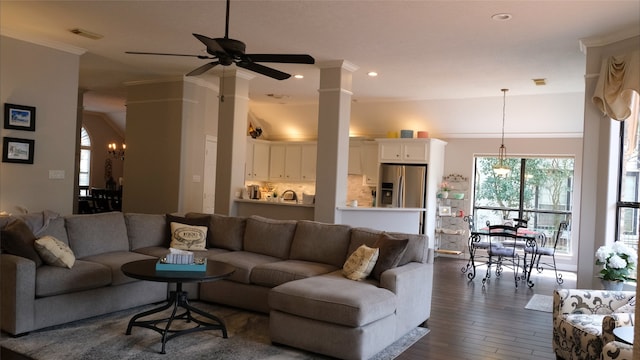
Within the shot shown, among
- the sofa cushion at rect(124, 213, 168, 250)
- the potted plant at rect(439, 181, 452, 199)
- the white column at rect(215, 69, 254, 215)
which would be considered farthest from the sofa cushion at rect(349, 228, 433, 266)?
the potted plant at rect(439, 181, 452, 199)

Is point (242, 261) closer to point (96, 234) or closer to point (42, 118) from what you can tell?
point (96, 234)

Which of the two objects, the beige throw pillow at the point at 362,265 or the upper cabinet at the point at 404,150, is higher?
the upper cabinet at the point at 404,150

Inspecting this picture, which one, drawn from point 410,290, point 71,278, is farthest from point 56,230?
point 410,290

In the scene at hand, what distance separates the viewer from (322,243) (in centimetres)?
502

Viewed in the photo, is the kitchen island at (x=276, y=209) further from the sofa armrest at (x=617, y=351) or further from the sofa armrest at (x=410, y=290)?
the sofa armrest at (x=617, y=351)

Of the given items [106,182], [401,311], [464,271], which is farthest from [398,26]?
[106,182]

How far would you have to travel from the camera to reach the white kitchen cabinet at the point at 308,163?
1071cm

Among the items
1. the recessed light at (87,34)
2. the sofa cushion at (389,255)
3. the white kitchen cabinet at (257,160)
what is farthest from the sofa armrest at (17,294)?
the white kitchen cabinet at (257,160)

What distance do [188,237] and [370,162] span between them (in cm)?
527

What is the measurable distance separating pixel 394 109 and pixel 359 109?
2.45 ft

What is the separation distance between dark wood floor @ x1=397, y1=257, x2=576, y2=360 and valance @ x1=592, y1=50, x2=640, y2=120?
87.7 inches

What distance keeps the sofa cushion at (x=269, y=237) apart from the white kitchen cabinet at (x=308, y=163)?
518 centimetres

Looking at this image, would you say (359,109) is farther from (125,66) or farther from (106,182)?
(106,182)

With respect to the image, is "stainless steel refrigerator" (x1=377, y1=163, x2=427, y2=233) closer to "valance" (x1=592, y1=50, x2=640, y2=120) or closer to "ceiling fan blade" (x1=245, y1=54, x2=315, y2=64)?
"valance" (x1=592, y1=50, x2=640, y2=120)
